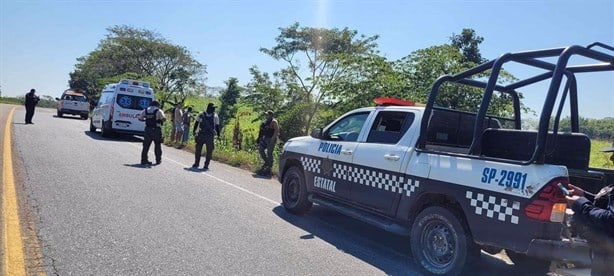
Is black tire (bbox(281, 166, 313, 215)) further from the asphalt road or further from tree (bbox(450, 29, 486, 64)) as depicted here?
tree (bbox(450, 29, 486, 64))

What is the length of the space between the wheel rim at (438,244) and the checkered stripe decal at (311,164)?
7.67 feet

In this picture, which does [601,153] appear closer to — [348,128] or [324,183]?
[348,128]

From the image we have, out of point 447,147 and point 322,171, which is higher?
point 447,147

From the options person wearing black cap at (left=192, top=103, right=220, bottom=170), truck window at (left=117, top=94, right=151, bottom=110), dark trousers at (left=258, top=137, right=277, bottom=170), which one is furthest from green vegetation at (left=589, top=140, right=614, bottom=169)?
truck window at (left=117, top=94, right=151, bottom=110)

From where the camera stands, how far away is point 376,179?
19.0 ft

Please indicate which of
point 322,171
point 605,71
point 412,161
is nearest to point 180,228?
point 322,171

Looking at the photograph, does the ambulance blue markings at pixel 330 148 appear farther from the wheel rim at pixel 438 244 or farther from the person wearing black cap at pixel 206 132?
the person wearing black cap at pixel 206 132

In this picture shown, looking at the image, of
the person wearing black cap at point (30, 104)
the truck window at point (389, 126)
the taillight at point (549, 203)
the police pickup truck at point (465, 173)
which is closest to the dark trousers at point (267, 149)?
the police pickup truck at point (465, 173)

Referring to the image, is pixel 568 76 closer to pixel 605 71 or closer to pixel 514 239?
pixel 605 71

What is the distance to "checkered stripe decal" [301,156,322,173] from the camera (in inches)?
277

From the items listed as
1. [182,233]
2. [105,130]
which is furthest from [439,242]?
[105,130]

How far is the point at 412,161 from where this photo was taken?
5.34 meters

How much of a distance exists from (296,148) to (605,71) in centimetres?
441

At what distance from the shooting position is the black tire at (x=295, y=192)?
23.7 feet
